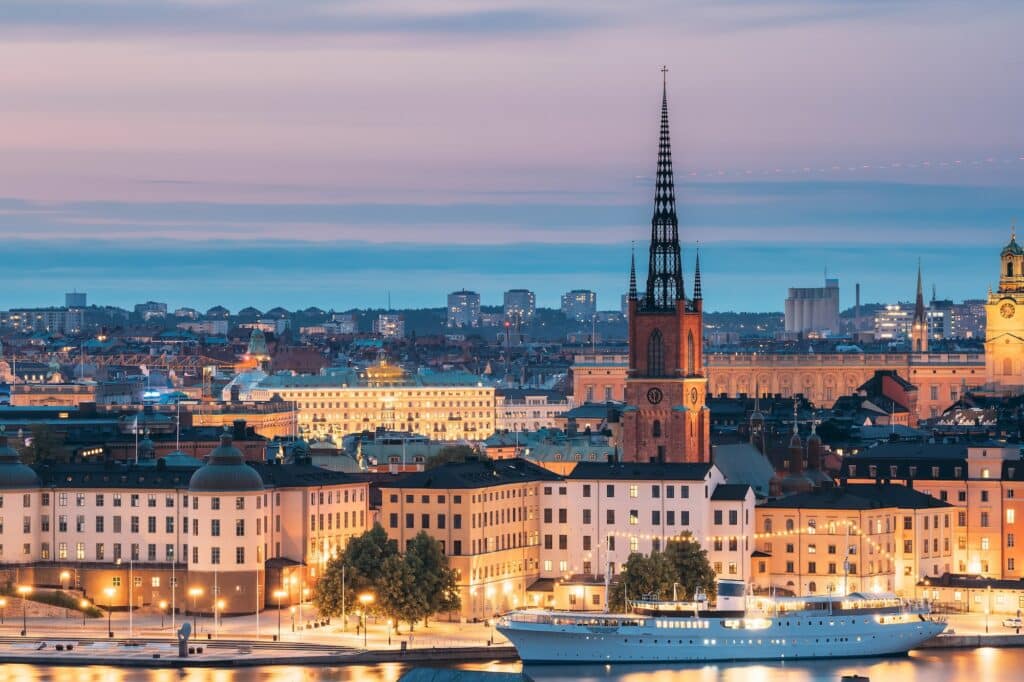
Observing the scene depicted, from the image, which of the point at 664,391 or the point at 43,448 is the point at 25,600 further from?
the point at 43,448

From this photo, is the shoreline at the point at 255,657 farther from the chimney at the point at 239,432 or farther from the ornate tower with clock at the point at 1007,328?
the ornate tower with clock at the point at 1007,328

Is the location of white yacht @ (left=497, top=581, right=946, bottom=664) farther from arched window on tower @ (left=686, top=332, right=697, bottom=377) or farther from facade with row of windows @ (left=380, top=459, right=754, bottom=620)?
arched window on tower @ (left=686, top=332, right=697, bottom=377)

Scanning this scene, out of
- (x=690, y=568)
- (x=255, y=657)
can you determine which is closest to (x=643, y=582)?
(x=690, y=568)

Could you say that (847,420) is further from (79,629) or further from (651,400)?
(79,629)

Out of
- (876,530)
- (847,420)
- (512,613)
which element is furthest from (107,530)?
(847,420)

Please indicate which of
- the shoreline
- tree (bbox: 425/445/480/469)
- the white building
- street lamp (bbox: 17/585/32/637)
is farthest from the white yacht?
tree (bbox: 425/445/480/469)

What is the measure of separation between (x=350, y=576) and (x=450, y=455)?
3419 cm

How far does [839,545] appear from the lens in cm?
9662

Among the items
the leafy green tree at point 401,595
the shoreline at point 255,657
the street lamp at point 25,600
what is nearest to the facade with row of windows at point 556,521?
the leafy green tree at point 401,595

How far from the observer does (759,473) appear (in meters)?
109

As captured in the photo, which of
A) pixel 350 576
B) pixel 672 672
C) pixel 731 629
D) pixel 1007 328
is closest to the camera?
pixel 672 672

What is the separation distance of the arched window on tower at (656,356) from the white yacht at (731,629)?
924 inches

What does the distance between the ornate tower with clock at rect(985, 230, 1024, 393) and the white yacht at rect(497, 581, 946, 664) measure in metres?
96.4

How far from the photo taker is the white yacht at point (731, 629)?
87938 millimetres
